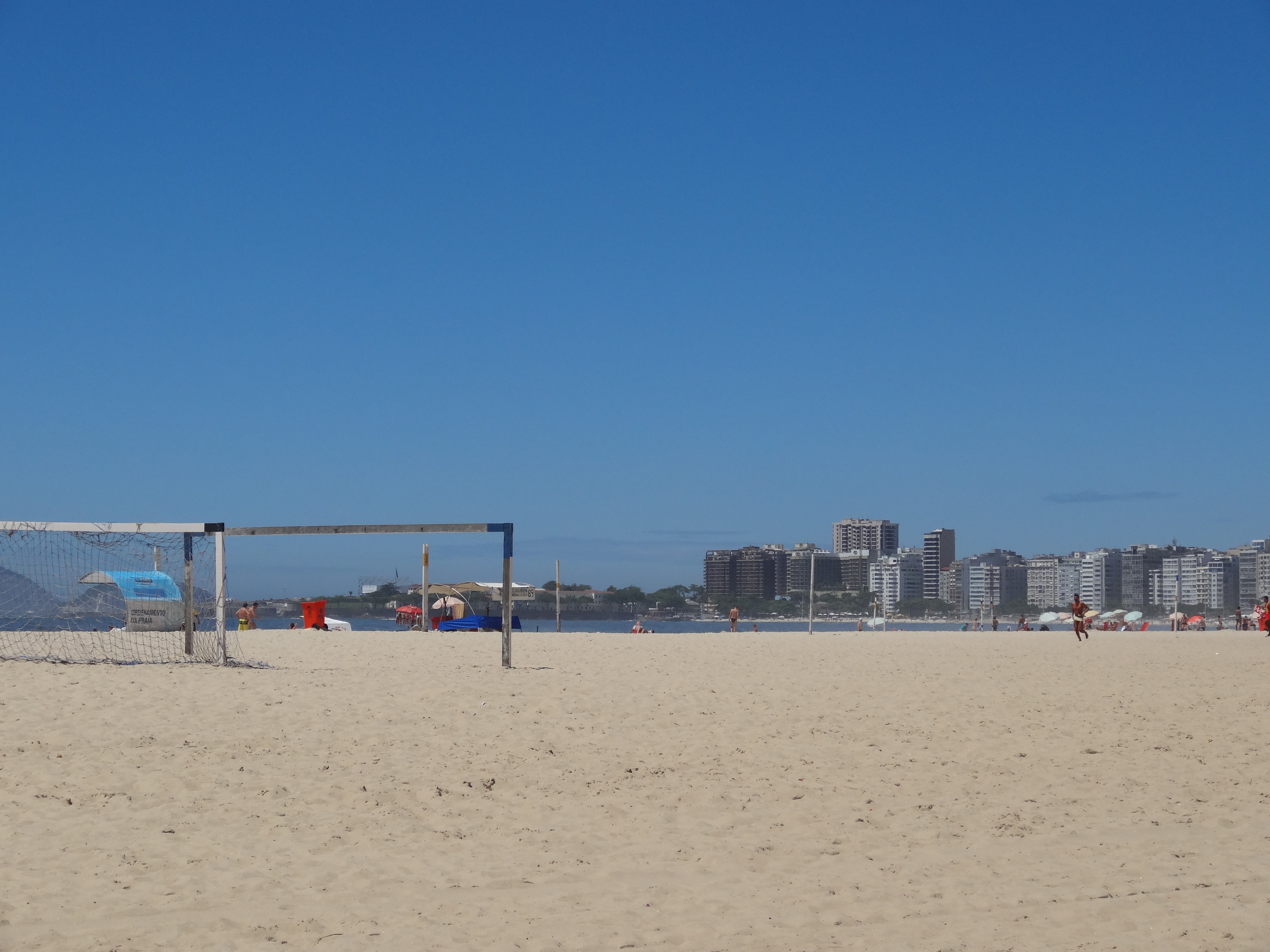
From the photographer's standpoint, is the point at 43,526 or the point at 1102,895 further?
the point at 43,526

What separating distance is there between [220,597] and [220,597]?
13 mm

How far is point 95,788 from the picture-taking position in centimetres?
795

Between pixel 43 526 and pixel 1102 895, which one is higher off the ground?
pixel 43 526

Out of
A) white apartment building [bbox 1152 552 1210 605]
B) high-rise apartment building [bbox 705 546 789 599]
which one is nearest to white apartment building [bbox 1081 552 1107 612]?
white apartment building [bbox 1152 552 1210 605]

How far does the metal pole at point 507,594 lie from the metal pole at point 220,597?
3655 mm

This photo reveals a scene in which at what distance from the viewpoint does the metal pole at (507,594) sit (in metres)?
15.2

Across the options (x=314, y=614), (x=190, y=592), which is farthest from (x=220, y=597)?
(x=314, y=614)

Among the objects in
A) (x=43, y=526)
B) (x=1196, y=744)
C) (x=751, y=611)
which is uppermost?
(x=43, y=526)

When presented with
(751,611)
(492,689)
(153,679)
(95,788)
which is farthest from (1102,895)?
(751,611)

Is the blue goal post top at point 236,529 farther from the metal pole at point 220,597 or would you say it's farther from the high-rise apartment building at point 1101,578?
the high-rise apartment building at point 1101,578

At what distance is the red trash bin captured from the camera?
1146 inches

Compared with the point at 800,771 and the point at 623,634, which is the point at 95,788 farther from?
the point at 623,634

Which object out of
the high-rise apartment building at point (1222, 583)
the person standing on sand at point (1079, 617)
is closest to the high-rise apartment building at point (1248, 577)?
the high-rise apartment building at point (1222, 583)

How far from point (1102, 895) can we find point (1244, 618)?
5311 cm
